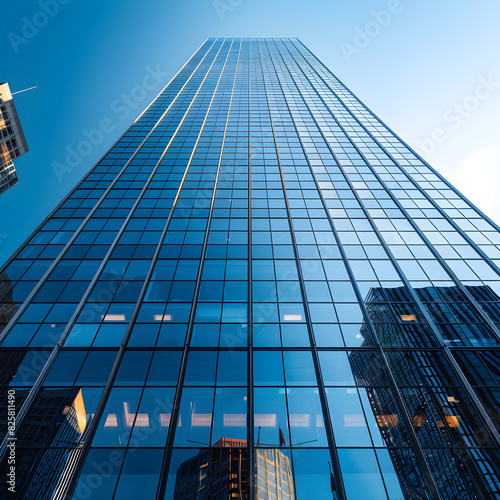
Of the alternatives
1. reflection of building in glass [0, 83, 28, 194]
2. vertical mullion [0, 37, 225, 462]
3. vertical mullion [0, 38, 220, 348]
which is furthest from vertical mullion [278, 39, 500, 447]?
reflection of building in glass [0, 83, 28, 194]

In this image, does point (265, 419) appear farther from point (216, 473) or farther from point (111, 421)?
point (111, 421)

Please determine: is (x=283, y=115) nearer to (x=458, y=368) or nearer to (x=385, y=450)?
(x=458, y=368)

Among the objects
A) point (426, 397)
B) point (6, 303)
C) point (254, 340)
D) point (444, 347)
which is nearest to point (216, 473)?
point (254, 340)

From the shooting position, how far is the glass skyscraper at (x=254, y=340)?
39.9ft

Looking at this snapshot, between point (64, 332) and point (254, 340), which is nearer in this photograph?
point (254, 340)

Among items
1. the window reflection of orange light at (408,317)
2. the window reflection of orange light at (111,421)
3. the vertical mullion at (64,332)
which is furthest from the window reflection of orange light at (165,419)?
the window reflection of orange light at (408,317)

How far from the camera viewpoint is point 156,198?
2766 centimetres

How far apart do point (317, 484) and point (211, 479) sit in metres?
4.00

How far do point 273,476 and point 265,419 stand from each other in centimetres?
204

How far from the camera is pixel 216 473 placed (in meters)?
11.9

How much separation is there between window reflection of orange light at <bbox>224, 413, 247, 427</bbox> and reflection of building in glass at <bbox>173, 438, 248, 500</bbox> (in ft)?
1.99

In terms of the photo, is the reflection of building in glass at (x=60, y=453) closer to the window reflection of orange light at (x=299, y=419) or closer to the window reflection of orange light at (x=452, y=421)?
the window reflection of orange light at (x=299, y=419)

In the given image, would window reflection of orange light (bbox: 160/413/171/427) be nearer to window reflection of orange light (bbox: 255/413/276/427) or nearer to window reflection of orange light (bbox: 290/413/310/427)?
window reflection of orange light (bbox: 255/413/276/427)

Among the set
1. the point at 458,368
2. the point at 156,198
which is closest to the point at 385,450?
the point at 458,368
